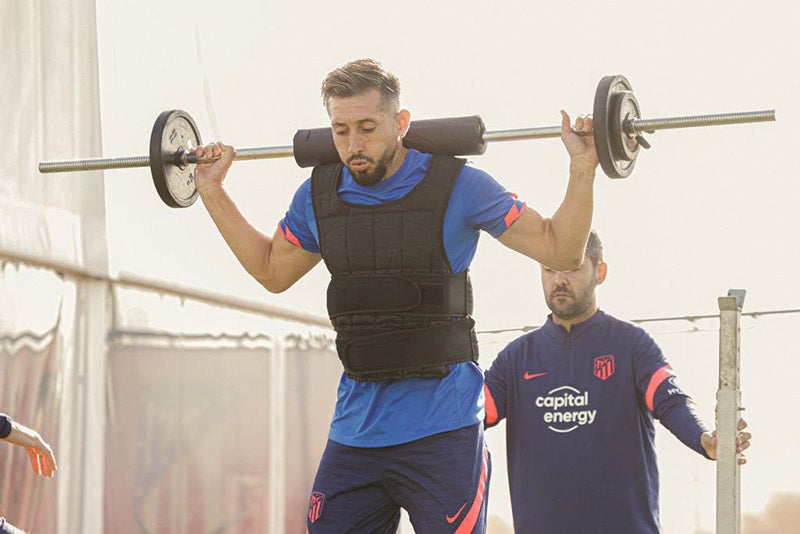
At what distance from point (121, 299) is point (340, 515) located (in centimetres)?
189

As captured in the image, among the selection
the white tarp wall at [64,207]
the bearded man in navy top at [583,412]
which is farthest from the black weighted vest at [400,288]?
the white tarp wall at [64,207]

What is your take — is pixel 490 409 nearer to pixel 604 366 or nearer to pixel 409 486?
pixel 604 366

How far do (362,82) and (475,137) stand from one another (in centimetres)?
25

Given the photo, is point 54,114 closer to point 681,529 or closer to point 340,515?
point 340,515

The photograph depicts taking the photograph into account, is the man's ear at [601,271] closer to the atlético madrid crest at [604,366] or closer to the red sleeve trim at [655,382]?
the atlético madrid crest at [604,366]

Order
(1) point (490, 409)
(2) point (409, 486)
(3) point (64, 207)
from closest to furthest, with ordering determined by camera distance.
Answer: (2) point (409, 486) < (1) point (490, 409) < (3) point (64, 207)

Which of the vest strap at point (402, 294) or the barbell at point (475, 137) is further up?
the barbell at point (475, 137)

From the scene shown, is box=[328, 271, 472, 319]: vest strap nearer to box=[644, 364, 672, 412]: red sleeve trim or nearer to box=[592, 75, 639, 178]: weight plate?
box=[592, 75, 639, 178]: weight plate

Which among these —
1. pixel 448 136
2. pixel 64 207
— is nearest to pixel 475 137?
pixel 448 136

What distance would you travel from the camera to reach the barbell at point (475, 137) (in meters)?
2.13

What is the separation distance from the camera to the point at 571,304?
3105 millimetres

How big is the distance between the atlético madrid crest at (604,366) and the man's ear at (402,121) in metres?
1.19

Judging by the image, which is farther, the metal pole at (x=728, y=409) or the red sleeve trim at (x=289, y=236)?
the red sleeve trim at (x=289, y=236)

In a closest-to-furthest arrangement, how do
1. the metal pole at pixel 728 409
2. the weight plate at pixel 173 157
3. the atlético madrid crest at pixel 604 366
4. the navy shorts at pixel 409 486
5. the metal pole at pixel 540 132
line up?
the navy shorts at pixel 409 486 < the metal pole at pixel 728 409 < the metal pole at pixel 540 132 < the weight plate at pixel 173 157 < the atlético madrid crest at pixel 604 366
